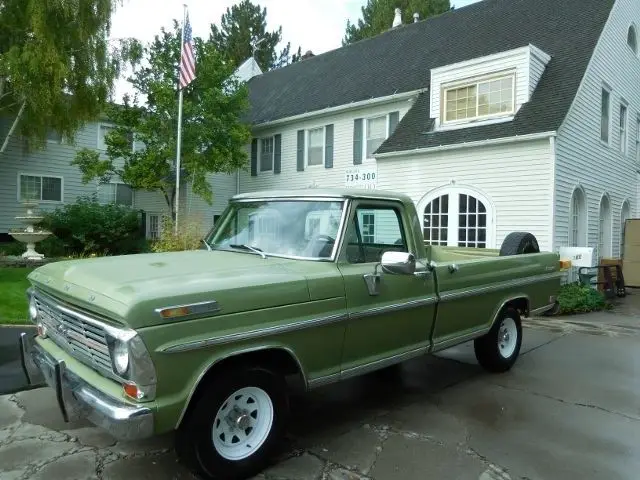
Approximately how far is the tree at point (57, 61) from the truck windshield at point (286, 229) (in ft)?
33.7

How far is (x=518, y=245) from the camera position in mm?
5984

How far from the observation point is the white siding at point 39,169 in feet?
58.7

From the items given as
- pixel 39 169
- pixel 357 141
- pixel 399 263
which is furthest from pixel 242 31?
pixel 399 263

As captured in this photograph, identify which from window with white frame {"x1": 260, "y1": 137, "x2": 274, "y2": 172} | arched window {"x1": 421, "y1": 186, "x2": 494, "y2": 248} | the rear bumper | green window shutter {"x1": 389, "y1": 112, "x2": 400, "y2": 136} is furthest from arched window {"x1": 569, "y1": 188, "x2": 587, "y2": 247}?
window with white frame {"x1": 260, "y1": 137, "x2": 274, "y2": 172}

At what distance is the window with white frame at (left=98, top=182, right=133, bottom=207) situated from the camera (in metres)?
20.0

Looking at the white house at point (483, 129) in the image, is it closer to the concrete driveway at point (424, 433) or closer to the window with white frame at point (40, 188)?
the window with white frame at point (40, 188)

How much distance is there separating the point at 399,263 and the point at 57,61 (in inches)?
465

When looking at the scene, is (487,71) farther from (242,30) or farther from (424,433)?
(242,30)

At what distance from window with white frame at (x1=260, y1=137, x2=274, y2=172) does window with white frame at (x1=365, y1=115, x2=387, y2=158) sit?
16.1 feet

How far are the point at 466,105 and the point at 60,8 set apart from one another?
1011cm

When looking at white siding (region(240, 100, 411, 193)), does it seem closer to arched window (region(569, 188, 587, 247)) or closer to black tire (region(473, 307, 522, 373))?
arched window (region(569, 188, 587, 247))

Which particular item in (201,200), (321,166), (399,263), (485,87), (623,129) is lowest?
(399,263)

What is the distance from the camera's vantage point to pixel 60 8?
1205cm

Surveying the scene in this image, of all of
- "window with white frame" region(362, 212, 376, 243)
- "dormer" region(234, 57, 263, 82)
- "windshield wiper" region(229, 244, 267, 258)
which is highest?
"dormer" region(234, 57, 263, 82)
